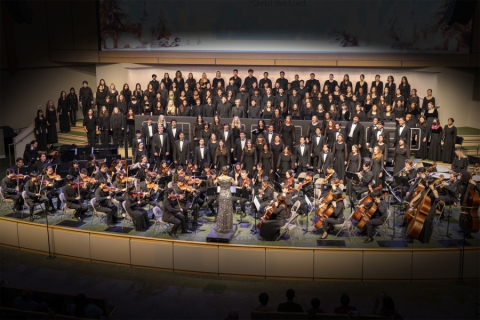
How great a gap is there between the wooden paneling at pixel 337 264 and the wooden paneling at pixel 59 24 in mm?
14963

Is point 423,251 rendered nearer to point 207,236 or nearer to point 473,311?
point 473,311

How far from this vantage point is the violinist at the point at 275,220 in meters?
11.5

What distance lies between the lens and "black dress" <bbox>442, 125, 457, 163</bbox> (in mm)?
15797

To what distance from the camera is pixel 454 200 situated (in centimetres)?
1234

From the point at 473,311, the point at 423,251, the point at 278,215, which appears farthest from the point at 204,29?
the point at 473,311

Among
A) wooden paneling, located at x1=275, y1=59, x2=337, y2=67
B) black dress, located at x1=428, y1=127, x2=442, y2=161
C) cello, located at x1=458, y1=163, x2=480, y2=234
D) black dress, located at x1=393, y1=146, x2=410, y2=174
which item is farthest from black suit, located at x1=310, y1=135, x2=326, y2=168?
wooden paneling, located at x1=275, y1=59, x2=337, y2=67

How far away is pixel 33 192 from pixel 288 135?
646 centimetres

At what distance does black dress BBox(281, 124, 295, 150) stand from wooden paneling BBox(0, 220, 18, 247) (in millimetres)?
6958

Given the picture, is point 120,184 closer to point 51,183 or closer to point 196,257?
point 51,183

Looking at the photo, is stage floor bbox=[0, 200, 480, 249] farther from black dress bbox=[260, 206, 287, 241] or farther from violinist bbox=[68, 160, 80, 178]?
violinist bbox=[68, 160, 80, 178]

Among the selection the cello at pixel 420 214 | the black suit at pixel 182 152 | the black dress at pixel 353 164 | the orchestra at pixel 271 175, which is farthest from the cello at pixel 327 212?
the black suit at pixel 182 152

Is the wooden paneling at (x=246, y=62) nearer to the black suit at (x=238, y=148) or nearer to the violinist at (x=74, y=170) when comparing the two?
the black suit at (x=238, y=148)

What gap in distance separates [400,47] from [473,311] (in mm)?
11879

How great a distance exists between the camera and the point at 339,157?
A: 14602 mm
